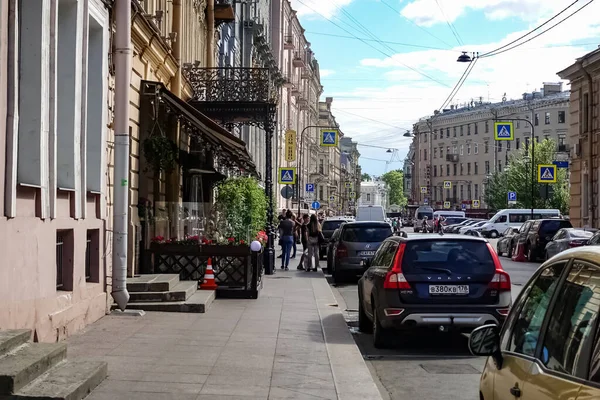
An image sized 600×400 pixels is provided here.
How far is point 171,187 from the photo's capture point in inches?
786

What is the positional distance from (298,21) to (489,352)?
235ft

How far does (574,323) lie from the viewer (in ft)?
12.0

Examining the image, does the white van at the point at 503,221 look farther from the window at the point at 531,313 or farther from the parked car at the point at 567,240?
the window at the point at 531,313

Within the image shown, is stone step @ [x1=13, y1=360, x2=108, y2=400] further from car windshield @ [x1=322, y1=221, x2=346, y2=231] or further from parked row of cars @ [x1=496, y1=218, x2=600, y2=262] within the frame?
car windshield @ [x1=322, y1=221, x2=346, y2=231]

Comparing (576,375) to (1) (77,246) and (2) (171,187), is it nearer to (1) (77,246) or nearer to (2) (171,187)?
(1) (77,246)

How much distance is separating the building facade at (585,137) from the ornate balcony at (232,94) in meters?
19.5

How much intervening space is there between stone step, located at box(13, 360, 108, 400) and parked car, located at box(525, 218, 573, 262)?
87.4 ft

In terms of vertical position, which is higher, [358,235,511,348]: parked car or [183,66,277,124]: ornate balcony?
[183,66,277,124]: ornate balcony

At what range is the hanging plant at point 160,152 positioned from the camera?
16266 mm

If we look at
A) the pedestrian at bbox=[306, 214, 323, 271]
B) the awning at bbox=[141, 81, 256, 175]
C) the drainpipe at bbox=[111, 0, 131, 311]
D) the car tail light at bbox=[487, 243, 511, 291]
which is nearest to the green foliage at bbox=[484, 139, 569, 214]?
the pedestrian at bbox=[306, 214, 323, 271]

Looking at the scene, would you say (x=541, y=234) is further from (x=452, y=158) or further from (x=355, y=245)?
(x=452, y=158)

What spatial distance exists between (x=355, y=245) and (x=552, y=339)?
18576 mm

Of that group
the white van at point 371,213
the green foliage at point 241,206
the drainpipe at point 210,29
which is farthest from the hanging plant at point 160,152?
the white van at point 371,213

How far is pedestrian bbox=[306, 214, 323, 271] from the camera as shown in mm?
25250
